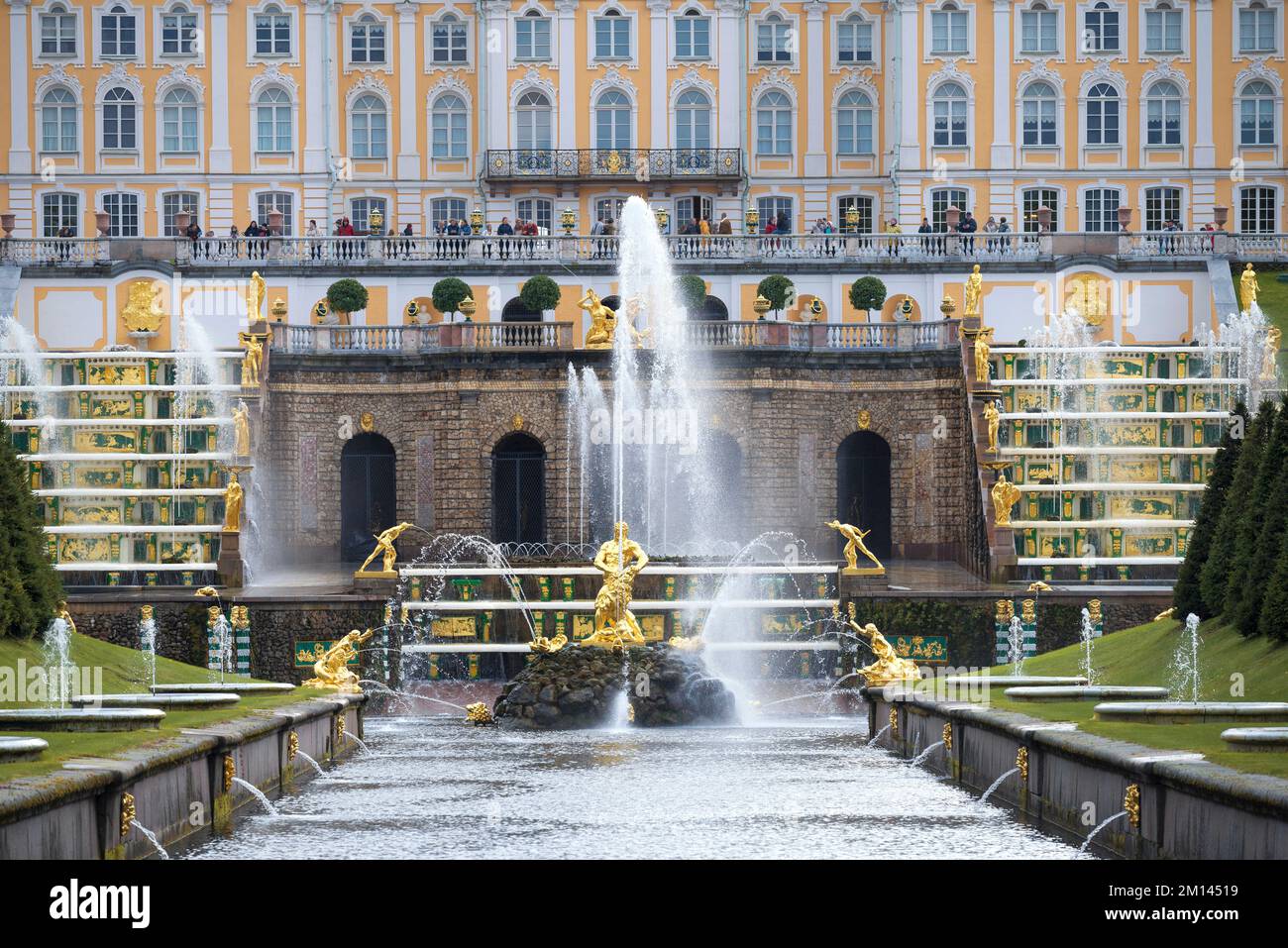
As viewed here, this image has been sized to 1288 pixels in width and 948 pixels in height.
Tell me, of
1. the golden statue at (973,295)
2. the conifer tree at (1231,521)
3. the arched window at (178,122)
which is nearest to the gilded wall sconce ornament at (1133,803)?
the conifer tree at (1231,521)

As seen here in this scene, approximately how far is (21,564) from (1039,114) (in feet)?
179

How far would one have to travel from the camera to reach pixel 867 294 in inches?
2633

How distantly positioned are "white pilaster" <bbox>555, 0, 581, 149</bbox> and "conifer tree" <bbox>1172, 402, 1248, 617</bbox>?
45.3m

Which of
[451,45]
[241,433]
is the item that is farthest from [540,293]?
[451,45]

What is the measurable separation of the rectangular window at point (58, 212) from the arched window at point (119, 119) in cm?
222

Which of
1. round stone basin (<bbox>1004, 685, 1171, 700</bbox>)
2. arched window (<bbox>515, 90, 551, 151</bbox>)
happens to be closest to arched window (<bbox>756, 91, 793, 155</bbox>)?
arched window (<bbox>515, 90, 551, 151</bbox>)

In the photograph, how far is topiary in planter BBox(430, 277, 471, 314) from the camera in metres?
65.6

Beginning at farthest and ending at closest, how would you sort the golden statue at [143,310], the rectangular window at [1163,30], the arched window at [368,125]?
the arched window at [368,125], the rectangular window at [1163,30], the golden statue at [143,310]

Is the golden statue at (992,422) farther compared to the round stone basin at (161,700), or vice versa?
the golden statue at (992,422)

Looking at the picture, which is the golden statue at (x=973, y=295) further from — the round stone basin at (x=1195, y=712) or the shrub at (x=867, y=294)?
the round stone basin at (x=1195, y=712)

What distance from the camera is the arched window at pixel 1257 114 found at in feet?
268

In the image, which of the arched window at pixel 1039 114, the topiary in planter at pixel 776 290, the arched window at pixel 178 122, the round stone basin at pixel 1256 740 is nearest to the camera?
the round stone basin at pixel 1256 740

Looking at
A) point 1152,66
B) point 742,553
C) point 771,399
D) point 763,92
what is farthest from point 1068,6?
point 742,553
